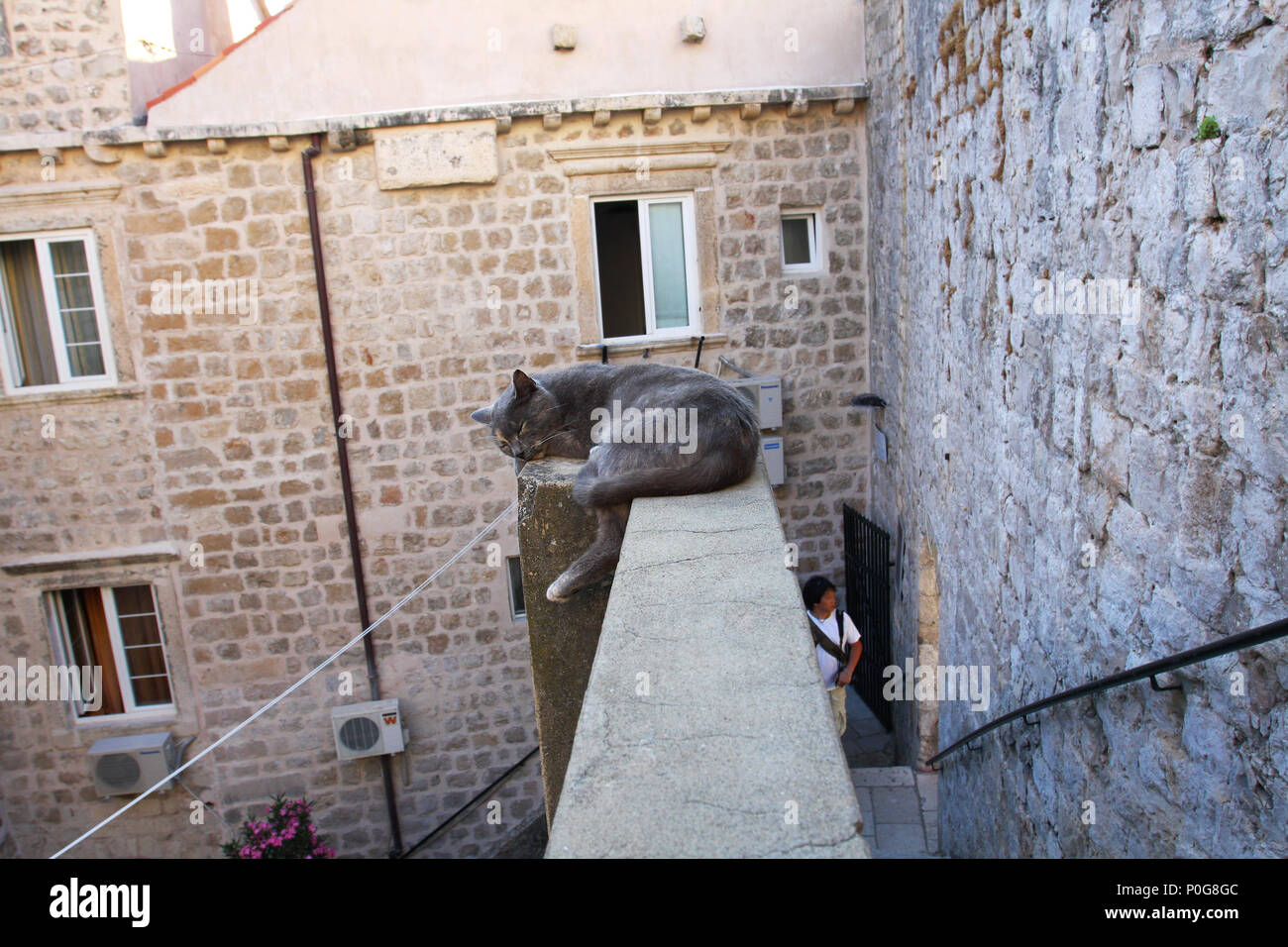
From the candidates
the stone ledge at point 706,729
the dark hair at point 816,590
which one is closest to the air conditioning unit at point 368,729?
the dark hair at point 816,590

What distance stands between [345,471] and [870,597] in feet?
16.5

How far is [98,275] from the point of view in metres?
7.33

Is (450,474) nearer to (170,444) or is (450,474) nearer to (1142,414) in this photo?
(170,444)

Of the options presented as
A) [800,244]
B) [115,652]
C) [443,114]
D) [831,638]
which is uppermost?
[443,114]

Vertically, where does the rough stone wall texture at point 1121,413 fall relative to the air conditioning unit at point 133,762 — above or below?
above

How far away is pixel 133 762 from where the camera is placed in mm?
7879

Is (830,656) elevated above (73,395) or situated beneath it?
situated beneath

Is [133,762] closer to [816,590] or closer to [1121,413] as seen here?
[816,590]

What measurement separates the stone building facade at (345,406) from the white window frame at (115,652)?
8 centimetres

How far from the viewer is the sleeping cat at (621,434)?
2.97m

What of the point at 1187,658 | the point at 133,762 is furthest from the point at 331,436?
the point at 1187,658

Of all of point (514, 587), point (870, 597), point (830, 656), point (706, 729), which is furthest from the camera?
point (514, 587)

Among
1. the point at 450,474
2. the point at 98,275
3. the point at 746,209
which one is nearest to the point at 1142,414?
the point at 746,209

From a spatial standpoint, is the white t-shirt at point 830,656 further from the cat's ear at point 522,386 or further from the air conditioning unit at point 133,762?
the air conditioning unit at point 133,762
